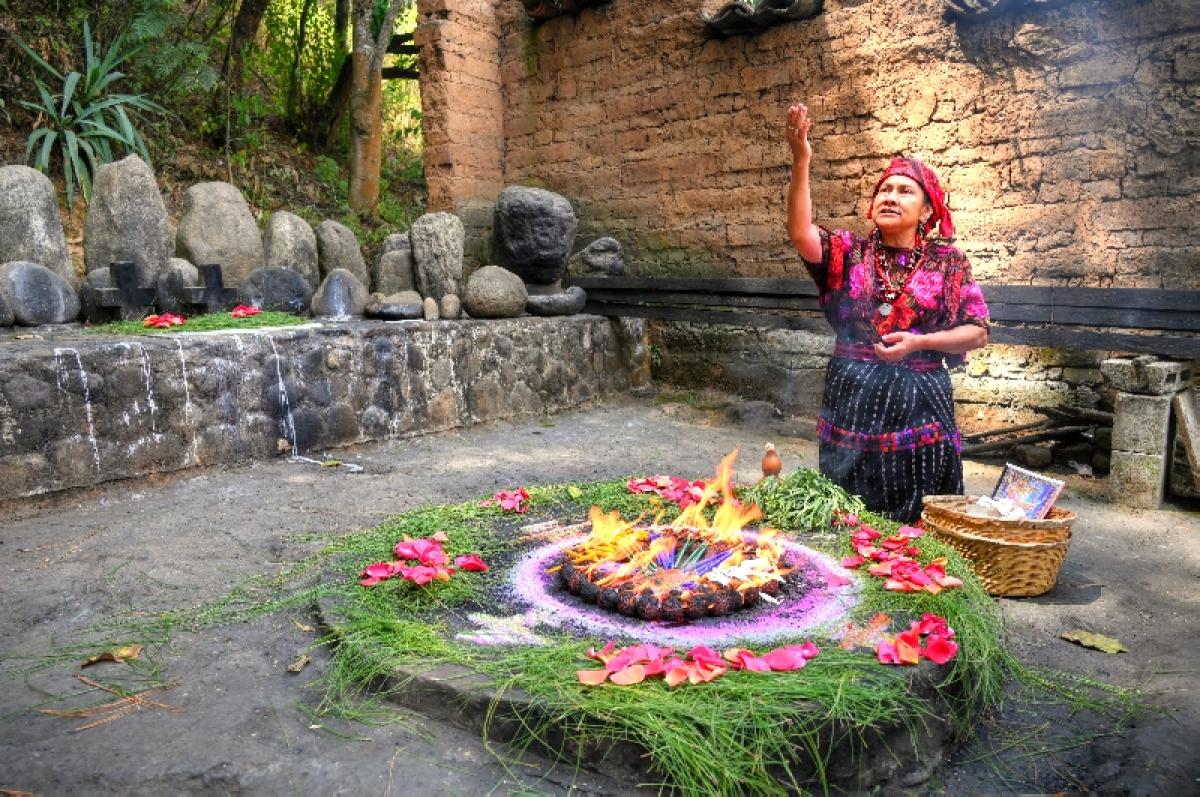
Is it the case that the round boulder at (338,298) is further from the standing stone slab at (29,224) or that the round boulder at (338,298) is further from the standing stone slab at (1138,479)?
Answer: the standing stone slab at (1138,479)

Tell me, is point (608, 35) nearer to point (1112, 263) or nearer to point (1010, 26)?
point (1010, 26)

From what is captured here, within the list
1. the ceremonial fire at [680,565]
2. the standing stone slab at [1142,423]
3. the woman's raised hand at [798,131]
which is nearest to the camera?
the ceremonial fire at [680,565]

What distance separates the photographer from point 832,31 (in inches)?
269

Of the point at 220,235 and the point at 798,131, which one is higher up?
the point at 798,131

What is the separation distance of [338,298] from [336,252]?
2.70 feet

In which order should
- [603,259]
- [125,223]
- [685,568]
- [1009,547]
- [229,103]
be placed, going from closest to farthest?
[685,568] → [1009,547] → [125,223] → [603,259] → [229,103]

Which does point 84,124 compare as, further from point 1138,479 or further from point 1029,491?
point 1138,479

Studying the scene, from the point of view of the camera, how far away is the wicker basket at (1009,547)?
330 centimetres

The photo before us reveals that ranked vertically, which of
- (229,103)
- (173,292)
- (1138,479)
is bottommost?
(1138,479)

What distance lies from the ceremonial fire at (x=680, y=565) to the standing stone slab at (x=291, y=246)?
460cm

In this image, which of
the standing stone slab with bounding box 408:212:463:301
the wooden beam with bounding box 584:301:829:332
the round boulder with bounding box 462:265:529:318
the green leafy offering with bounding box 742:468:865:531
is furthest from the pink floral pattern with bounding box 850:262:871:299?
the standing stone slab with bounding box 408:212:463:301

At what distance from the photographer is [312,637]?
9.24 feet

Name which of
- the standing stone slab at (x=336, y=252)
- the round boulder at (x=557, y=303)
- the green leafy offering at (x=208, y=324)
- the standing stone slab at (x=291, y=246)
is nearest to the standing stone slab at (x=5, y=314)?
the green leafy offering at (x=208, y=324)

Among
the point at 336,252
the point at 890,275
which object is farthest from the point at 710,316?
the point at 890,275
